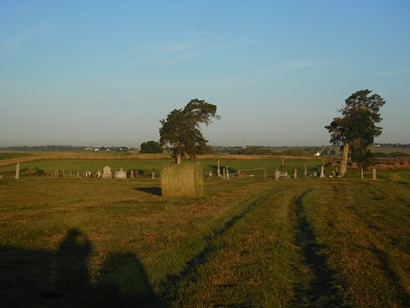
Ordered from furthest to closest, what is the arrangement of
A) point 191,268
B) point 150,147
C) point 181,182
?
point 150,147 < point 181,182 < point 191,268

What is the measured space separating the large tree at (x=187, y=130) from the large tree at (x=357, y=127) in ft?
46.8

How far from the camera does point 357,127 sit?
4922 cm

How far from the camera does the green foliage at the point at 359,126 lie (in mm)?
49062

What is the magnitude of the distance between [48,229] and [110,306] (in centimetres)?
663

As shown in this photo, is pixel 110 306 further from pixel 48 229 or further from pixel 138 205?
pixel 138 205

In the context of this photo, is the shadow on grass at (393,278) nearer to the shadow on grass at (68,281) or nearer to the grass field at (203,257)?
the grass field at (203,257)

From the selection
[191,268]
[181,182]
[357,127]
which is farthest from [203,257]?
[357,127]

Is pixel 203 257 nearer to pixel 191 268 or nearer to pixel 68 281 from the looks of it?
pixel 191 268

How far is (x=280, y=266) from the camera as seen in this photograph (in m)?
8.57

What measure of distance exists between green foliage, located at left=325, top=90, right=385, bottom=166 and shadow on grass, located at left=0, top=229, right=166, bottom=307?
4388 centimetres

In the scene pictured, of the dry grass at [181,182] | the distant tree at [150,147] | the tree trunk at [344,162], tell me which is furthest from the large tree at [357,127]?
the distant tree at [150,147]

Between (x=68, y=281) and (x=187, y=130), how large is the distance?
47.3m

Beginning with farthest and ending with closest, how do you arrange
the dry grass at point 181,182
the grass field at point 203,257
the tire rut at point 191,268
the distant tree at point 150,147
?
the distant tree at point 150,147
the dry grass at point 181,182
the tire rut at point 191,268
the grass field at point 203,257

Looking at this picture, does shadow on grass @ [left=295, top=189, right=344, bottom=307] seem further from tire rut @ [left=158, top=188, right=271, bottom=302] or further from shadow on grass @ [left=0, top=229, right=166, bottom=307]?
shadow on grass @ [left=0, top=229, right=166, bottom=307]
